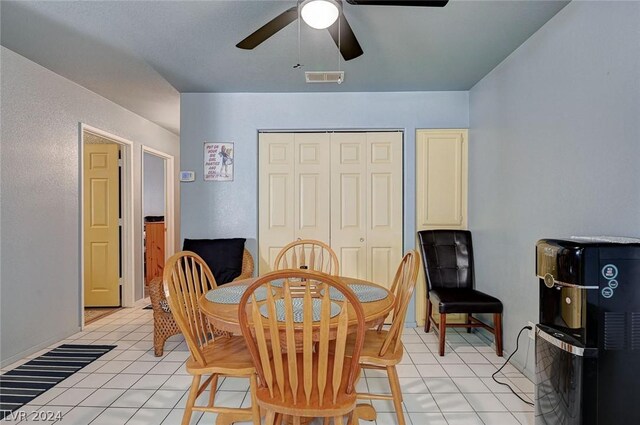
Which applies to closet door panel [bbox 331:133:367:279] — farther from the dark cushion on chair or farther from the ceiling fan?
the ceiling fan

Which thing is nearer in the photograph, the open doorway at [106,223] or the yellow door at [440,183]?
the yellow door at [440,183]

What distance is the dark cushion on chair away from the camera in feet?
9.48

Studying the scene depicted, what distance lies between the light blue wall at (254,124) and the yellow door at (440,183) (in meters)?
0.09

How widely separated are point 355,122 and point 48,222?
9.57ft

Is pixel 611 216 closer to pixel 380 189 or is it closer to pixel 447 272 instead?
pixel 447 272

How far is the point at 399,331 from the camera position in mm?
1680

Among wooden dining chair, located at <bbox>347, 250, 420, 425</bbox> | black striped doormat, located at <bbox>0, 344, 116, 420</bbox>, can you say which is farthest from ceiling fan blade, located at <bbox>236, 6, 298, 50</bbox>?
black striped doormat, located at <bbox>0, 344, 116, 420</bbox>

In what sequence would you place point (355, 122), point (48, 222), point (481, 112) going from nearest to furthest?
point (48, 222)
point (481, 112)
point (355, 122)

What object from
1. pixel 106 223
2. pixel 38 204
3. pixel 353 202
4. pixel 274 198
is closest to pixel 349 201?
pixel 353 202

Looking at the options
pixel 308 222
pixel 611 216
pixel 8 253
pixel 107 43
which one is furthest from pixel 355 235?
pixel 8 253

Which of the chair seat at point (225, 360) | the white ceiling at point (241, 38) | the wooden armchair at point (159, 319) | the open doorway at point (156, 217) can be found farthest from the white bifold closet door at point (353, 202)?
the open doorway at point (156, 217)

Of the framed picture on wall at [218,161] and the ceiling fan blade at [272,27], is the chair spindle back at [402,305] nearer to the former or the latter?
the ceiling fan blade at [272,27]

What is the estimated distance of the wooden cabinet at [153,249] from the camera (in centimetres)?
454

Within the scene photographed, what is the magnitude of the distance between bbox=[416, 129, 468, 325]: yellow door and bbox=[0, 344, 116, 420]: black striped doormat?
116 inches
